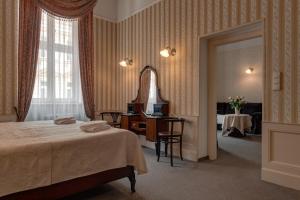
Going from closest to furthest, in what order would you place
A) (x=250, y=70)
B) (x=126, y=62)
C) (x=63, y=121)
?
(x=63, y=121), (x=126, y=62), (x=250, y=70)

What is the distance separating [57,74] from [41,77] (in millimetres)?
331

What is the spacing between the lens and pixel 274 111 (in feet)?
9.74

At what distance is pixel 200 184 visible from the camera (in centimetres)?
292

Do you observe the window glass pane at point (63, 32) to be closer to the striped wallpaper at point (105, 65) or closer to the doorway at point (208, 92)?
the striped wallpaper at point (105, 65)

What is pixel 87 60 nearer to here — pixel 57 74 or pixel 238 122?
pixel 57 74

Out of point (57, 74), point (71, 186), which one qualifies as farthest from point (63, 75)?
point (71, 186)

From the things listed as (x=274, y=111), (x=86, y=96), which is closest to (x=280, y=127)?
(x=274, y=111)

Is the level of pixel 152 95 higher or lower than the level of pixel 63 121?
higher

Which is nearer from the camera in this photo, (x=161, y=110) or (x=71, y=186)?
(x=71, y=186)

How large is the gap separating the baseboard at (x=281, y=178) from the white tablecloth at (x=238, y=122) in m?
3.55

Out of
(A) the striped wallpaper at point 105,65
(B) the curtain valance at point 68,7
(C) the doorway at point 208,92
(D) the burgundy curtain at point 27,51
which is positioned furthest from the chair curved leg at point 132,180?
(B) the curtain valance at point 68,7

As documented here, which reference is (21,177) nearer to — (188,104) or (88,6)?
(188,104)

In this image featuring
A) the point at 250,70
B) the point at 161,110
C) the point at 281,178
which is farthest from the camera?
the point at 250,70

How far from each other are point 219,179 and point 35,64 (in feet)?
12.6
